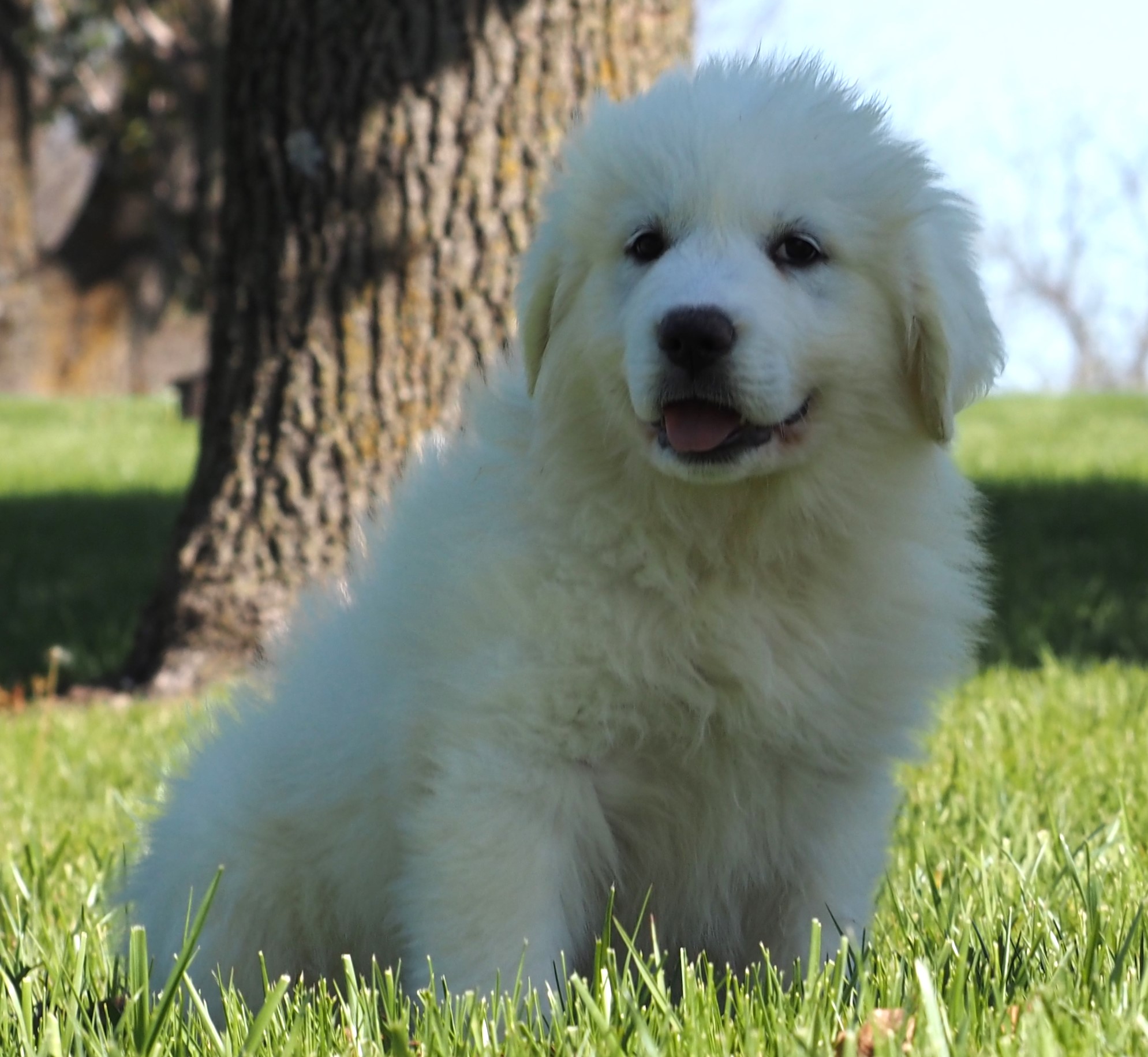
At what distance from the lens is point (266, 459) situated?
5137 mm

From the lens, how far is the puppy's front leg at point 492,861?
2.21m

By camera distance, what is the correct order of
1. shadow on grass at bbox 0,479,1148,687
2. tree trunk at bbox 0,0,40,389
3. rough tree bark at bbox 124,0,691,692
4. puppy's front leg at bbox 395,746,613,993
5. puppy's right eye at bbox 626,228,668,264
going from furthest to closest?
1. tree trunk at bbox 0,0,40,389
2. shadow on grass at bbox 0,479,1148,687
3. rough tree bark at bbox 124,0,691,692
4. puppy's right eye at bbox 626,228,668,264
5. puppy's front leg at bbox 395,746,613,993

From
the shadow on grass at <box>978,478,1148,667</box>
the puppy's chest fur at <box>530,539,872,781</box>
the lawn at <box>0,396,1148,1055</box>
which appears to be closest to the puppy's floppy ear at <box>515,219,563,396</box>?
the puppy's chest fur at <box>530,539,872,781</box>

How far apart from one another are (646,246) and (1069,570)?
17.3 feet

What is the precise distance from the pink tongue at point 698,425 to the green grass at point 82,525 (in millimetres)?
4473

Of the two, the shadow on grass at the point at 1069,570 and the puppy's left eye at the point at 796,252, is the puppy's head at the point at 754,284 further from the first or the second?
the shadow on grass at the point at 1069,570

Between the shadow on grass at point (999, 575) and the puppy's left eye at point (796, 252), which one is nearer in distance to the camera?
the puppy's left eye at point (796, 252)

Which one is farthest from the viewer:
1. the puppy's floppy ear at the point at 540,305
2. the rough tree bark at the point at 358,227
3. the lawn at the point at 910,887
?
the rough tree bark at the point at 358,227

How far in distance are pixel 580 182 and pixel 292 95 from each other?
274 cm

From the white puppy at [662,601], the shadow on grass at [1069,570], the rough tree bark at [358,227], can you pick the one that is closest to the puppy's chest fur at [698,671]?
the white puppy at [662,601]

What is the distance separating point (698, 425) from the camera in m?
2.34

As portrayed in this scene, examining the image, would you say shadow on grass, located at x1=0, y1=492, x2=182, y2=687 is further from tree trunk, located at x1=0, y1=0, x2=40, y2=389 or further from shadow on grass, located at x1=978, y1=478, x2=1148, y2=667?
tree trunk, located at x1=0, y1=0, x2=40, y2=389

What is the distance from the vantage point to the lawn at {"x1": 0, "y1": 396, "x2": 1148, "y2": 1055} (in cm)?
204

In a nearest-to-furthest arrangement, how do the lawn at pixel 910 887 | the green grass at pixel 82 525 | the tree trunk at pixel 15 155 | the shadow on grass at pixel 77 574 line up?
the lawn at pixel 910 887, the shadow on grass at pixel 77 574, the green grass at pixel 82 525, the tree trunk at pixel 15 155
